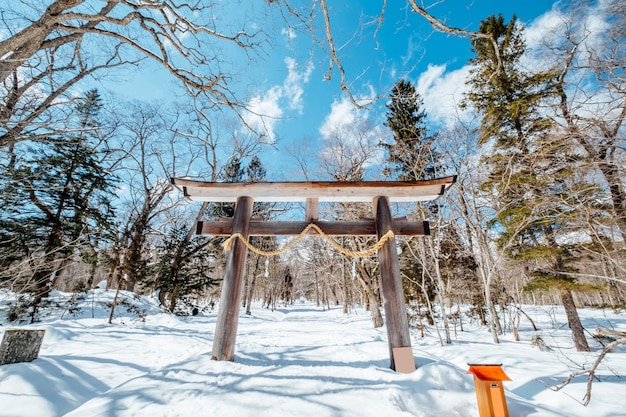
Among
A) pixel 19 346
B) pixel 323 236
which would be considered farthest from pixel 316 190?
pixel 19 346

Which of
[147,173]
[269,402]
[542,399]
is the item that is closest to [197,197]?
[269,402]

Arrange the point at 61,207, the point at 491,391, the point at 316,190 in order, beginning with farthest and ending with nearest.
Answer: the point at 61,207
the point at 316,190
the point at 491,391

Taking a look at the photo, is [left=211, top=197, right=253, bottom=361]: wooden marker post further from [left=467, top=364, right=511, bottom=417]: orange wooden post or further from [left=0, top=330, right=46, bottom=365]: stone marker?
[left=467, top=364, right=511, bottom=417]: orange wooden post

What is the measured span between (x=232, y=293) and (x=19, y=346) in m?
3.08

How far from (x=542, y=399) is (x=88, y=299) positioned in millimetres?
13478

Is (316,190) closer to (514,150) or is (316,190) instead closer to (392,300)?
(392,300)

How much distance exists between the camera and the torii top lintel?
13.9ft

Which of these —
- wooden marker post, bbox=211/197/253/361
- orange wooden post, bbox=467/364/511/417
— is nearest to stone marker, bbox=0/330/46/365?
wooden marker post, bbox=211/197/253/361

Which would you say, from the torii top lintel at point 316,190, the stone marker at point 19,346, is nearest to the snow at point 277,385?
the stone marker at point 19,346

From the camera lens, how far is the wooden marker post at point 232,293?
3660mm

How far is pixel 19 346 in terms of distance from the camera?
3.59 m

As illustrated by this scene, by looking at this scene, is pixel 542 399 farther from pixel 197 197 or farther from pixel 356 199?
pixel 197 197

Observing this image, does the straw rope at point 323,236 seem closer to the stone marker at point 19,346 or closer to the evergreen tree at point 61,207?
the stone marker at point 19,346

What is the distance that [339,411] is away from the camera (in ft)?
7.61
